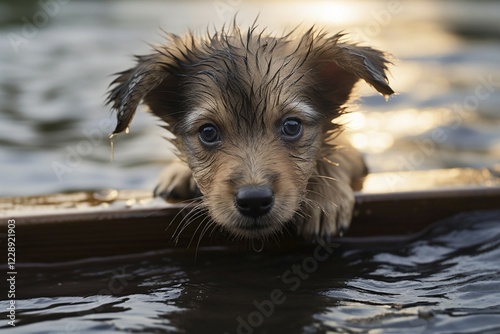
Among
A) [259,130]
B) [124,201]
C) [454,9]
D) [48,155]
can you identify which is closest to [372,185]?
[259,130]
